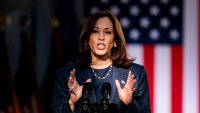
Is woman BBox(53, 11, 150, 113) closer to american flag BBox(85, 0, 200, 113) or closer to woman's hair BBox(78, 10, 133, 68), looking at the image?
woman's hair BBox(78, 10, 133, 68)

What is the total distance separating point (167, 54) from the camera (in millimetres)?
2812

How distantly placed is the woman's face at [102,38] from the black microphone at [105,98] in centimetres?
15

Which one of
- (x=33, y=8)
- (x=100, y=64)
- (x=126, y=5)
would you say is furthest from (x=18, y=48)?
(x=100, y=64)

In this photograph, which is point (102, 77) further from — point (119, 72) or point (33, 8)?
point (33, 8)

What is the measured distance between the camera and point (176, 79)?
9.16 ft

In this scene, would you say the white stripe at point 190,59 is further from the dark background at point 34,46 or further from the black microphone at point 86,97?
the black microphone at point 86,97

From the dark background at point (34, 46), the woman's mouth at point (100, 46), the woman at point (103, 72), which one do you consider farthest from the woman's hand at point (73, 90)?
the dark background at point (34, 46)

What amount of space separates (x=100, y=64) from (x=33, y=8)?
1.56 m

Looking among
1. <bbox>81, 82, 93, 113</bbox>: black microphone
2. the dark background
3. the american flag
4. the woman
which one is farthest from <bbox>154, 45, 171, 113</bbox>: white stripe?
<bbox>81, 82, 93, 113</bbox>: black microphone

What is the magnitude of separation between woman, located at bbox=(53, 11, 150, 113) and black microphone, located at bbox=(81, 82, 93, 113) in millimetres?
62

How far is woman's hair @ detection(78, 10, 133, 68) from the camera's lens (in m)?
1.45

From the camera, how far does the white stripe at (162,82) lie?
9.17 ft

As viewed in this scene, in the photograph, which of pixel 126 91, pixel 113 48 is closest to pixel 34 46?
pixel 113 48

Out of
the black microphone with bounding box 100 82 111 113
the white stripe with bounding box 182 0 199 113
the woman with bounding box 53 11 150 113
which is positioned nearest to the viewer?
the black microphone with bounding box 100 82 111 113
